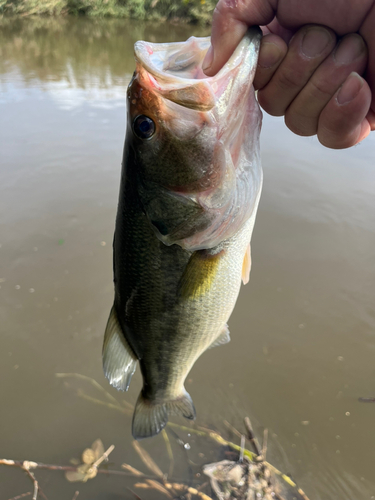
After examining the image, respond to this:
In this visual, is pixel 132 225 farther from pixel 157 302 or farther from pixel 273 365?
pixel 273 365

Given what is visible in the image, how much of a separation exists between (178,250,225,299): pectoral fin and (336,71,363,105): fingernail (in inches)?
28.7

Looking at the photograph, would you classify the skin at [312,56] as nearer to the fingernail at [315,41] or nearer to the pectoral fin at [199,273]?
the fingernail at [315,41]

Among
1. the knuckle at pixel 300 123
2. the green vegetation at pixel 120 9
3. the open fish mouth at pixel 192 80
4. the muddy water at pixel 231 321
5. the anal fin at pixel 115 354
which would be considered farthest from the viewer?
the green vegetation at pixel 120 9

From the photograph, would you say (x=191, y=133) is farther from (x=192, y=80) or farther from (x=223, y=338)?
(x=223, y=338)

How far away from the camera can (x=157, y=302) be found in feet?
A: 4.62

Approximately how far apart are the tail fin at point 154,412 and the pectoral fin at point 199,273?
0.76 metres

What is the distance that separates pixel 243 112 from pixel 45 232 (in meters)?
3.59

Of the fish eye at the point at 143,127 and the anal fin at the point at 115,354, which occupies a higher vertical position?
the fish eye at the point at 143,127

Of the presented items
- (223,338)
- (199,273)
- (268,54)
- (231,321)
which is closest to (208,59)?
(268,54)

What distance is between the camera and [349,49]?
119cm

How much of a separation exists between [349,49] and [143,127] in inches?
31.4

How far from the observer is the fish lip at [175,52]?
40.8 inches

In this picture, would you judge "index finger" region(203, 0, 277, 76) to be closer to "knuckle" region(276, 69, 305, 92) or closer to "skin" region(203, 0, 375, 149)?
"skin" region(203, 0, 375, 149)

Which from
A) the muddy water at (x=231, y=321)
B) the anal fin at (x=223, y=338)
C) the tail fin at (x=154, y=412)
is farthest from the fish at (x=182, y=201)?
the muddy water at (x=231, y=321)
